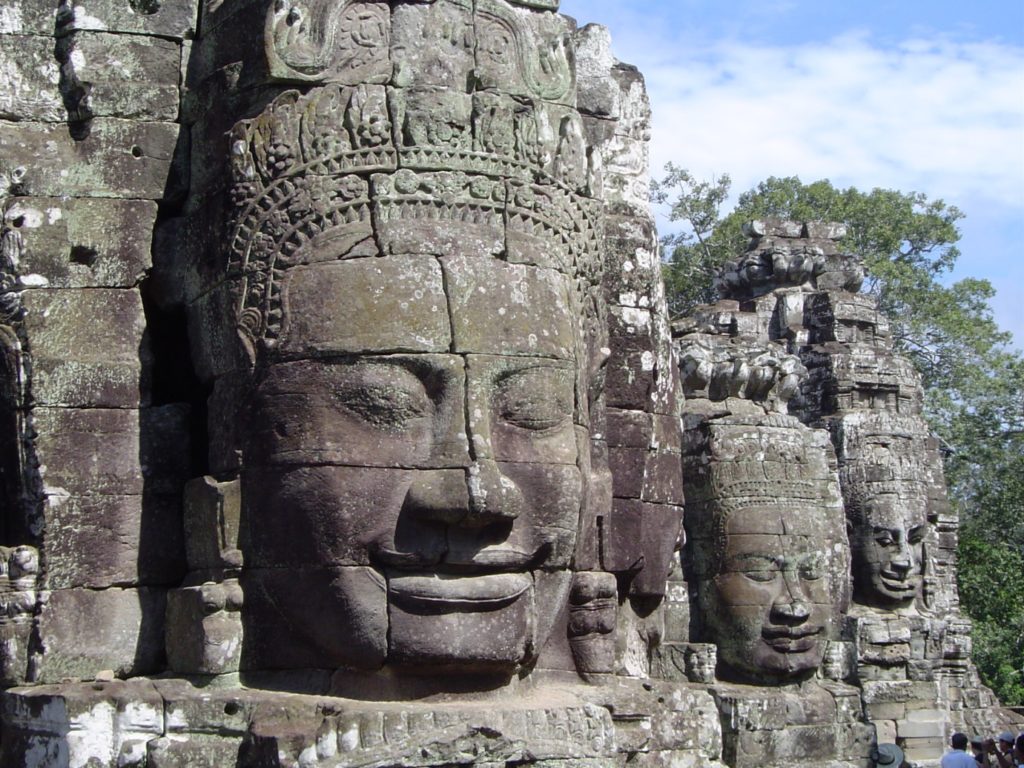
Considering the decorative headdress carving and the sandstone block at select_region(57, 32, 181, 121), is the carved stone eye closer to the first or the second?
the sandstone block at select_region(57, 32, 181, 121)

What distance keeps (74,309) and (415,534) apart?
199cm

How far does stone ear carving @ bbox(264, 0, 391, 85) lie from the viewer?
7434 mm

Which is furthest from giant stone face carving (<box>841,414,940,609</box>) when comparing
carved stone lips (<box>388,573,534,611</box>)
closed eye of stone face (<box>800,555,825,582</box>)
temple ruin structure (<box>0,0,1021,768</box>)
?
carved stone lips (<box>388,573,534,611</box>)

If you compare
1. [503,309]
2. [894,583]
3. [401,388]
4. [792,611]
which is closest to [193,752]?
[401,388]

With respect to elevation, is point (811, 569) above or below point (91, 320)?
below

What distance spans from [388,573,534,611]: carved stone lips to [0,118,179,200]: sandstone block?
7.64ft

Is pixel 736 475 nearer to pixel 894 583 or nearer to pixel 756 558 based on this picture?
pixel 756 558

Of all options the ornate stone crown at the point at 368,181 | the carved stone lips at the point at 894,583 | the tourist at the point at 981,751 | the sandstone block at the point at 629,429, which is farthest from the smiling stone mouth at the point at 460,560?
the carved stone lips at the point at 894,583

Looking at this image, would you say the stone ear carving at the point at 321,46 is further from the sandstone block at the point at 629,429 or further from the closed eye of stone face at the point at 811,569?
the closed eye of stone face at the point at 811,569

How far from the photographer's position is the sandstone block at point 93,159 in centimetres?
787

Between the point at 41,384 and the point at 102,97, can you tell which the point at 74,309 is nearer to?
the point at 41,384

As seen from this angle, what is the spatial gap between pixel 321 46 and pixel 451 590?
2.43 metres

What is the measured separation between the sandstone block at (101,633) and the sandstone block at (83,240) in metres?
1.43

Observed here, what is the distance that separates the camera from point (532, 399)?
726 cm
